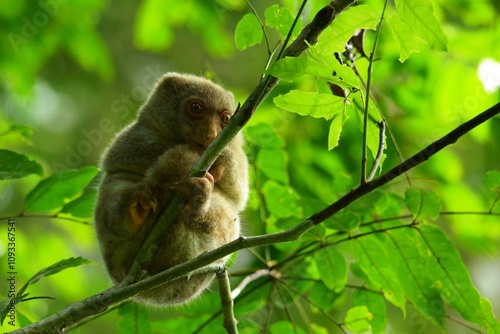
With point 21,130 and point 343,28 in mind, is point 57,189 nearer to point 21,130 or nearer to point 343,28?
point 21,130

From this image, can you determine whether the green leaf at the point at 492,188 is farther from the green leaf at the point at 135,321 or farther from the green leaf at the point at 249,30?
the green leaf at the point at 135,321

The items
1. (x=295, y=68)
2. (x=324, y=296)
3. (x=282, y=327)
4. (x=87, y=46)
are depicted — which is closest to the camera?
(x=295, y=68)

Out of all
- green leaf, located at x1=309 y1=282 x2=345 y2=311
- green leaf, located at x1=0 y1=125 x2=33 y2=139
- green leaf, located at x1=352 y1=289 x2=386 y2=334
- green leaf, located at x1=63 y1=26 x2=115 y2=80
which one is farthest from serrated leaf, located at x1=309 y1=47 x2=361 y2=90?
green leaf, located at x1=63 y1=26 x2=115 y2=80

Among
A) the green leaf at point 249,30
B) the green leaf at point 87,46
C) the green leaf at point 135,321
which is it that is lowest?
the green leaf at point 135,321

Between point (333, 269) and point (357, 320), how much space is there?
0.37 meters

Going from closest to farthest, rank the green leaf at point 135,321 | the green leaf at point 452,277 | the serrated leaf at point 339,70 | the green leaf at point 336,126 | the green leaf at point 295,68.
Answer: the green leaf at point 295,68 < the serrated leaf at point 339,70 < the green leaf at point 336,126 < the green leaf at point 452,277 < the green leaf at point 135,321

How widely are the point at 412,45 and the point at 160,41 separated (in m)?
5.25

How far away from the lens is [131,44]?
13.2m

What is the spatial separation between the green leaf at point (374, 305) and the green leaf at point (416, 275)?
658 millimetres

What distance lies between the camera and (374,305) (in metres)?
4.50

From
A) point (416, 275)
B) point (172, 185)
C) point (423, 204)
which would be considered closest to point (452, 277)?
point (416, 275)

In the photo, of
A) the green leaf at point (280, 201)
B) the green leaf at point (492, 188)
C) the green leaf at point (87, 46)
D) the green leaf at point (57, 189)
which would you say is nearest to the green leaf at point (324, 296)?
the green leaf at point (280, 201)

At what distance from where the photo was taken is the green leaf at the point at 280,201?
4.80 m

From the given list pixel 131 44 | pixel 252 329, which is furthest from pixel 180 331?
pixel 131 44
